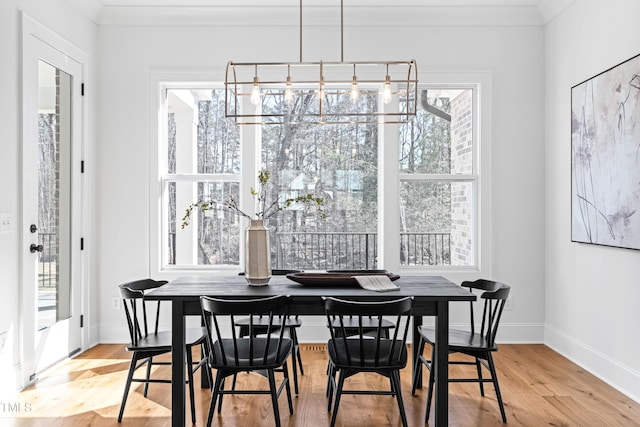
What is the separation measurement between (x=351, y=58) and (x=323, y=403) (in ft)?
9.77

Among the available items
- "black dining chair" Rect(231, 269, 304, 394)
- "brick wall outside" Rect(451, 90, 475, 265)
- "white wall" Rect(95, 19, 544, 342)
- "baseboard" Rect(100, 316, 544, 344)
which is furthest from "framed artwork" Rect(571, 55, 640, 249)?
"black dining chair" Rect(231, 269, 304, 394)

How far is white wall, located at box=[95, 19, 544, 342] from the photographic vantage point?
15.6ft

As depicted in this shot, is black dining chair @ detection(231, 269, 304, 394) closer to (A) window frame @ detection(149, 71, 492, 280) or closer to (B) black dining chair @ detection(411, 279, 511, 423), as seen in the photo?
(B) black dining chair @ detection(411, 279, 511, 423)

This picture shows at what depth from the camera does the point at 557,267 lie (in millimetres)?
4523

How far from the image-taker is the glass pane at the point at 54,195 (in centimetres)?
387

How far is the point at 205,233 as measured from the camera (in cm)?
491

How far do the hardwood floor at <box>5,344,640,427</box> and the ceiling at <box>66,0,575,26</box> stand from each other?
2965mm

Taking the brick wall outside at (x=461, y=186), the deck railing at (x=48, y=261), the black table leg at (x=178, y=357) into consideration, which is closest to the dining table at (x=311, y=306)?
the black table leg at (x=178, y=357)

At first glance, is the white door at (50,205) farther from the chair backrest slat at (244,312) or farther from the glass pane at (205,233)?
the chair backrest slat at (244,312)

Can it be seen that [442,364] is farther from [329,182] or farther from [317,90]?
[317,90]

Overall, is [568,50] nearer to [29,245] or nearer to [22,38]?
[22,38]

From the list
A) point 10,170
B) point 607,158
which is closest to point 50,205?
point 10,170

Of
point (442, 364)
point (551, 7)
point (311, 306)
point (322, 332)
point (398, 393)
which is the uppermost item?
point (551, 7)

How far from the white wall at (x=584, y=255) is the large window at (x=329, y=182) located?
0.68 m
